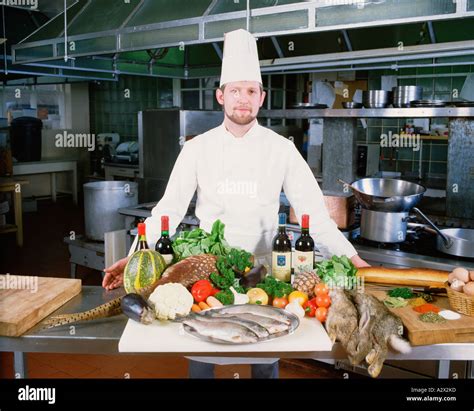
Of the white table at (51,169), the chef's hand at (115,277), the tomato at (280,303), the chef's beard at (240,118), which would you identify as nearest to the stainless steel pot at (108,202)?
the chef's beard at (240,118)

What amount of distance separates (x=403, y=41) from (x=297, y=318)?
3423 mm

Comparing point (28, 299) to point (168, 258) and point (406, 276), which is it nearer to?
point (168, 258)

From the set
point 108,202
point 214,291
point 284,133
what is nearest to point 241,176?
point 214,291

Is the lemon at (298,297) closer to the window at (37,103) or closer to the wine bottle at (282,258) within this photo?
the wine bottle at (282,258)

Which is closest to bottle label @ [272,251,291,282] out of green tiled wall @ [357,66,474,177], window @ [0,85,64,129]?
green tiled wall @ [357,66,474,177]

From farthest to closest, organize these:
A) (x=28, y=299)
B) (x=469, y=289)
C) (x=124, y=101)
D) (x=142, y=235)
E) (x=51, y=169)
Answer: (x=124, y=101)
(x=51, y=169)
(x=142, y=235)
(x=28, y=299)
(x=469, y=289)

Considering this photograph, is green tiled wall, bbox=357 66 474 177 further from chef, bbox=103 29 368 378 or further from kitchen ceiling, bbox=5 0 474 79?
chef, bbox=103 29 368 378

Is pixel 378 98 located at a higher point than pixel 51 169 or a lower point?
higher

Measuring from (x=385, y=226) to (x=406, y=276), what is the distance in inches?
37.9

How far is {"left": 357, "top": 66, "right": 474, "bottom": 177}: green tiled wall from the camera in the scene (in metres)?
6.62

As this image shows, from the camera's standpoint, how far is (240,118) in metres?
2.41

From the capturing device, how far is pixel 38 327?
4.92 feet

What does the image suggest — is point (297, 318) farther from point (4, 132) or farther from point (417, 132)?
point (4, 132)
